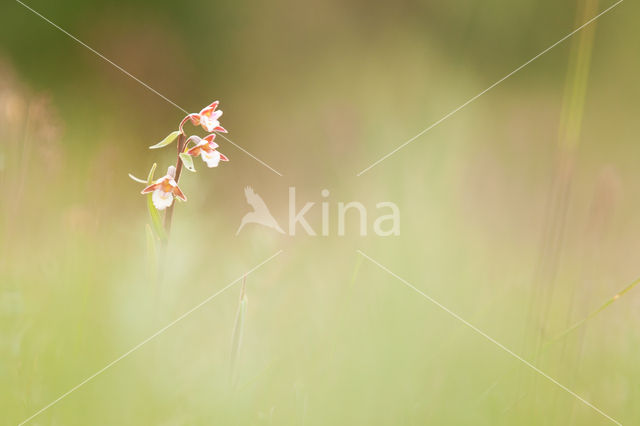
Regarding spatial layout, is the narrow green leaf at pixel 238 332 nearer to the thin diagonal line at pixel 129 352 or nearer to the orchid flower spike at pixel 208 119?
the thin diagonal line at pixel 129 352

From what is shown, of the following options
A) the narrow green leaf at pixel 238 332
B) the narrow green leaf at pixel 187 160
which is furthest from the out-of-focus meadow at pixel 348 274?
the narrow green leaf at pixel 187 160

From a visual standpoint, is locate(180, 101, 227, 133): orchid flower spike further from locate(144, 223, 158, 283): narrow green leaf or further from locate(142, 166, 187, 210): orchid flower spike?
locate(144, 223, 158, 283): narrow green leaf

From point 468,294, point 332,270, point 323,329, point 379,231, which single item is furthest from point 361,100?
point 323,329

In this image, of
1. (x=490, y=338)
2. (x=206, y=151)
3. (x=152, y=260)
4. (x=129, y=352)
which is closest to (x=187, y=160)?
(x=206, y=151)

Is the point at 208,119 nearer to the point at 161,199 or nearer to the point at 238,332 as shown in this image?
the point at 161,199

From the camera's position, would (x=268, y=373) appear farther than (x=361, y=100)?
No

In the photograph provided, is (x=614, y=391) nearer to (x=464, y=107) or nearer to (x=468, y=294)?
(x=468, y=294)

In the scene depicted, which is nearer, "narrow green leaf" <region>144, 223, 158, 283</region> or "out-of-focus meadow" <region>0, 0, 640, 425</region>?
"out-of-focus meadow" <region>0, 0, 640, 425</region>

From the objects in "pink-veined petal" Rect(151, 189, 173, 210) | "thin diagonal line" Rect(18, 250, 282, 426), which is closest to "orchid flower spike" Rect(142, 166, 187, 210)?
"pink-veined petal" Rect(151, 189, 173, 210)
